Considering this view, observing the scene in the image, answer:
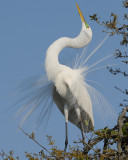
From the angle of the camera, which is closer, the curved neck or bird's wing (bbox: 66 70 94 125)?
the curved neck

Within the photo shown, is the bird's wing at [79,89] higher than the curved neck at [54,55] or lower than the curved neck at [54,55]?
lower

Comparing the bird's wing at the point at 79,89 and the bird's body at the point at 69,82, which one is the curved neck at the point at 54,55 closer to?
the bird's body at the point at 69,82

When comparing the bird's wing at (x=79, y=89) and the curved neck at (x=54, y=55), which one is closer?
the curved neck at (x=54, y=55)

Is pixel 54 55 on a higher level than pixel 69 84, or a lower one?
higher

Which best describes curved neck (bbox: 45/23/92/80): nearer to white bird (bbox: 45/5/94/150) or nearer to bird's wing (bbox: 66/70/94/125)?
white bird (bbox: 45/5/94/150)

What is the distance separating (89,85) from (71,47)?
0.81m

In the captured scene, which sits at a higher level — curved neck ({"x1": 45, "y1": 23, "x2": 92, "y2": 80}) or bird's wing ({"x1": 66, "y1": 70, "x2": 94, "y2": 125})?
curved neck ({"x1": 45, "y1": 23, "x2": 92, "y2": 80})

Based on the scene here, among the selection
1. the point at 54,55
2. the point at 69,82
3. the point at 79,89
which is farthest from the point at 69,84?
the point at 54,55

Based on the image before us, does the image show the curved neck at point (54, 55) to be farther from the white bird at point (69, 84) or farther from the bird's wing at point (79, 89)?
the bird's wing at point (79, 89)

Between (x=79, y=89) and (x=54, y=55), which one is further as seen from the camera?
(x=79, y=89)

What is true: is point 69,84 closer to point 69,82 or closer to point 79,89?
point 69,82

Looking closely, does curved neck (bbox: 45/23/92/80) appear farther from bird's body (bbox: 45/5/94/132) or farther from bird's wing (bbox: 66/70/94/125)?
bird's wing (bbox: 66/70/94/125)

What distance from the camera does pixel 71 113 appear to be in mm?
6051

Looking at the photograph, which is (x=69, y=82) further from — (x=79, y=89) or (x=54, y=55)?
(x=54, y=55)
